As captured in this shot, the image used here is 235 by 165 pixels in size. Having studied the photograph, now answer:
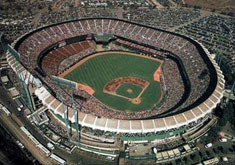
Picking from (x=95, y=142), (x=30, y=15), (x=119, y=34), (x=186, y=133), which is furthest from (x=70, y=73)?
(x=30, y=15)

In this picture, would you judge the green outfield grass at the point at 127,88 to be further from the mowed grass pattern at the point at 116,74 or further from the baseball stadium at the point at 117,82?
the mowed grass pattern at the point at 116,74

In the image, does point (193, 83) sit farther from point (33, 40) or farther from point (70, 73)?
point (33, 40)

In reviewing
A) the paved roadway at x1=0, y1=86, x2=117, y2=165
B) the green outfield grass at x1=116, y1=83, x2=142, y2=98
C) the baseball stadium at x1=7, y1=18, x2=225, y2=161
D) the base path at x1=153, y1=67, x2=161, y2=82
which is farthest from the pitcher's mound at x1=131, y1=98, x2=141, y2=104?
the paved roadway at x1=0, y1=86, x2=117, y2=165

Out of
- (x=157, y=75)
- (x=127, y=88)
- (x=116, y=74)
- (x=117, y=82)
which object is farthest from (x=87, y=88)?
(x=157, y=75)

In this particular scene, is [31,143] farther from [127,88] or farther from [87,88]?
[127,88]

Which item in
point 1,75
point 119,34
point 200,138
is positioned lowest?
point 200,138

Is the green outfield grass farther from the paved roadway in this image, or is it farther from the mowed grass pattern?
the paved roadway

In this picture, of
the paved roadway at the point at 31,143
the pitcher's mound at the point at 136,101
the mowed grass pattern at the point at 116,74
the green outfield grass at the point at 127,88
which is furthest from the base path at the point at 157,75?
the paved roadway at the point at 31,143
